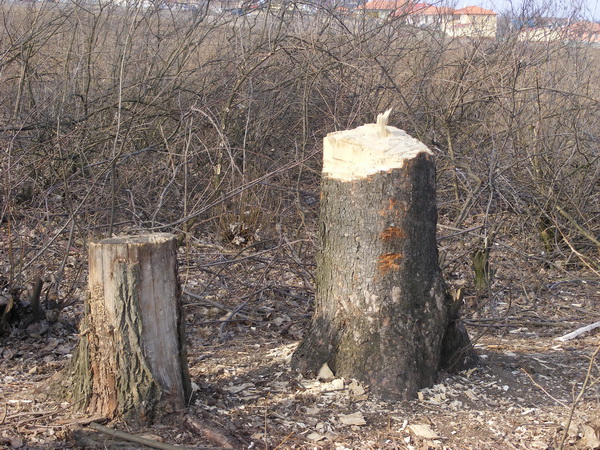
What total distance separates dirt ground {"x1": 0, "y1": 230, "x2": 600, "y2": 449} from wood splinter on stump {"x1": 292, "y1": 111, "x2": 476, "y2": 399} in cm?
13

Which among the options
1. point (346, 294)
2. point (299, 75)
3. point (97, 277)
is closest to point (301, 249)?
point (299, 75)

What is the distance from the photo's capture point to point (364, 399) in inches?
117

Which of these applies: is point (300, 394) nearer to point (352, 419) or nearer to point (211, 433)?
point (352, 419)

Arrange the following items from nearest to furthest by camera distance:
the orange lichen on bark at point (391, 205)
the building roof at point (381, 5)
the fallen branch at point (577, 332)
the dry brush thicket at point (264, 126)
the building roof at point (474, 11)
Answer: the orange lichen on bark at point (391, 205)
the fallen branch at point (577, 332)
the dry brush thicket at point (264, 126)
the building roof at point (381, 5)
the building roof at point (474, 11)

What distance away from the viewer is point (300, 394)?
302 centimetres

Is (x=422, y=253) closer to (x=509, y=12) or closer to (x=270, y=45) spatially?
(x=270, y=45)

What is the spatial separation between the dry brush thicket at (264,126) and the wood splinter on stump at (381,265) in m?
2.02

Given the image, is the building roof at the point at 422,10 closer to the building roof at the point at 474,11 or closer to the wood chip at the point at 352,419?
the building roof at the point at 474,11

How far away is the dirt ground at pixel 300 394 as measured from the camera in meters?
2.67

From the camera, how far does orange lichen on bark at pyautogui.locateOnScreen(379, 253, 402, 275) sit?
117 inches

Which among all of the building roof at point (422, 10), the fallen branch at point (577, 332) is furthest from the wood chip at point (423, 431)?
the building roof at point (422, 10)

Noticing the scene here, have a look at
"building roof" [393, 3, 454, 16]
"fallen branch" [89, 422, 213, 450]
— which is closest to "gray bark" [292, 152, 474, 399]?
"fallen branch" [89, 422, 213, 450]

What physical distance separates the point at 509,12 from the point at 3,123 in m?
6.45

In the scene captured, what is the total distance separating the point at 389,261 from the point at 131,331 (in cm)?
113
